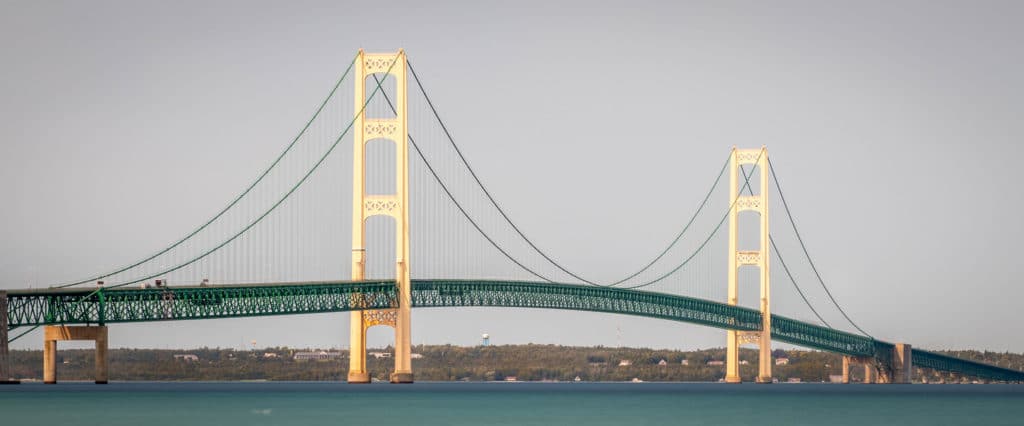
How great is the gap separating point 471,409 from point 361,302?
43.5 feet

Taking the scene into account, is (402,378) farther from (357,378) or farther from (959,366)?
(959,366)

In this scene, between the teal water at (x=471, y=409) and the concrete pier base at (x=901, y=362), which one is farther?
the concrete pier base at (x=901, y=362)

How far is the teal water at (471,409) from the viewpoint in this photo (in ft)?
179

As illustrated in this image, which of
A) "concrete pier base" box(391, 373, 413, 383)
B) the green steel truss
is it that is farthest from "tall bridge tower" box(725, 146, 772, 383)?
"concrete pier base" box(391, 373, 413, 383)

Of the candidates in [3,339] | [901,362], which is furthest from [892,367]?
[3,339]

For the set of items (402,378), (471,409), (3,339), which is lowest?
(471,409)

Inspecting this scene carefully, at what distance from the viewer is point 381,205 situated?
75125mm

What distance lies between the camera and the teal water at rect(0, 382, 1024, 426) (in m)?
54.6

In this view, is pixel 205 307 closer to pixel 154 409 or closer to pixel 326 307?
pixel 326 307

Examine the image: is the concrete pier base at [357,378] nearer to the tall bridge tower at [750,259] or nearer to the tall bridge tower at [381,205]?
the tall bridge tower at [381,205]

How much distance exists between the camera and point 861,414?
63250mm

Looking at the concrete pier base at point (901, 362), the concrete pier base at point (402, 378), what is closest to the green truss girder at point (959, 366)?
the concrete pier base at point (901, 362)

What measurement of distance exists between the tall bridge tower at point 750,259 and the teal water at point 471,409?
2157cm

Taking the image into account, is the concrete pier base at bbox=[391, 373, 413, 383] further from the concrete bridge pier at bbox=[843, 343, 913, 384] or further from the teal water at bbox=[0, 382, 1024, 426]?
the concrete bridge pier at bbox=[843, 343, 913, 384]
